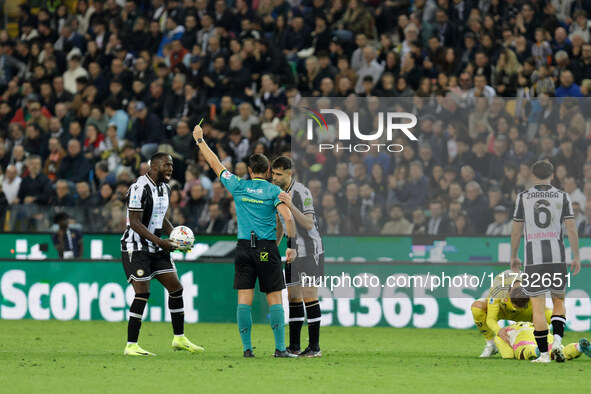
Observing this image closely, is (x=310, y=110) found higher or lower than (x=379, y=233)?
higher

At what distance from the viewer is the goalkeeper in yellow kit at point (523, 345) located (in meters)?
10.8

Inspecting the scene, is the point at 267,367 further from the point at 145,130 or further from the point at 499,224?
the point at 145,130

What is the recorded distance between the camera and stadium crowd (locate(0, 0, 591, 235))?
1466 cm

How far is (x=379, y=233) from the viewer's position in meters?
15.4

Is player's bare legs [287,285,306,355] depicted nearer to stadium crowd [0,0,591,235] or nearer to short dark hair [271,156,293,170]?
short dark hair [271,156,293,170]

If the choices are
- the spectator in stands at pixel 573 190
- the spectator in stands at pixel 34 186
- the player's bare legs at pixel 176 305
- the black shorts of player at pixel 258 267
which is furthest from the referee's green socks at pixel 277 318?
the spectator in stands at pixel 34 186

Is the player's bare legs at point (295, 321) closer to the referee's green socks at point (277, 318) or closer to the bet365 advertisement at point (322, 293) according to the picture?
the referee's green socks at point (277, 318)

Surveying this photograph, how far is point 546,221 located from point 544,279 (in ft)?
1.98

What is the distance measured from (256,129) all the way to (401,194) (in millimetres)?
4302

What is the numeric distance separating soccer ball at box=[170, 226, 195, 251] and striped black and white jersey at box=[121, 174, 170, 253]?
0.62 feet

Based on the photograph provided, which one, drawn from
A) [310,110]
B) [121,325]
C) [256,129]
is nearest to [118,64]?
[256,129]

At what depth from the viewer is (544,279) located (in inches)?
422

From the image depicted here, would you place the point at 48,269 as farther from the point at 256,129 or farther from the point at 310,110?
the point at 310,110

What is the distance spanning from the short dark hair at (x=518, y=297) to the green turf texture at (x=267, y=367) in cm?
62
